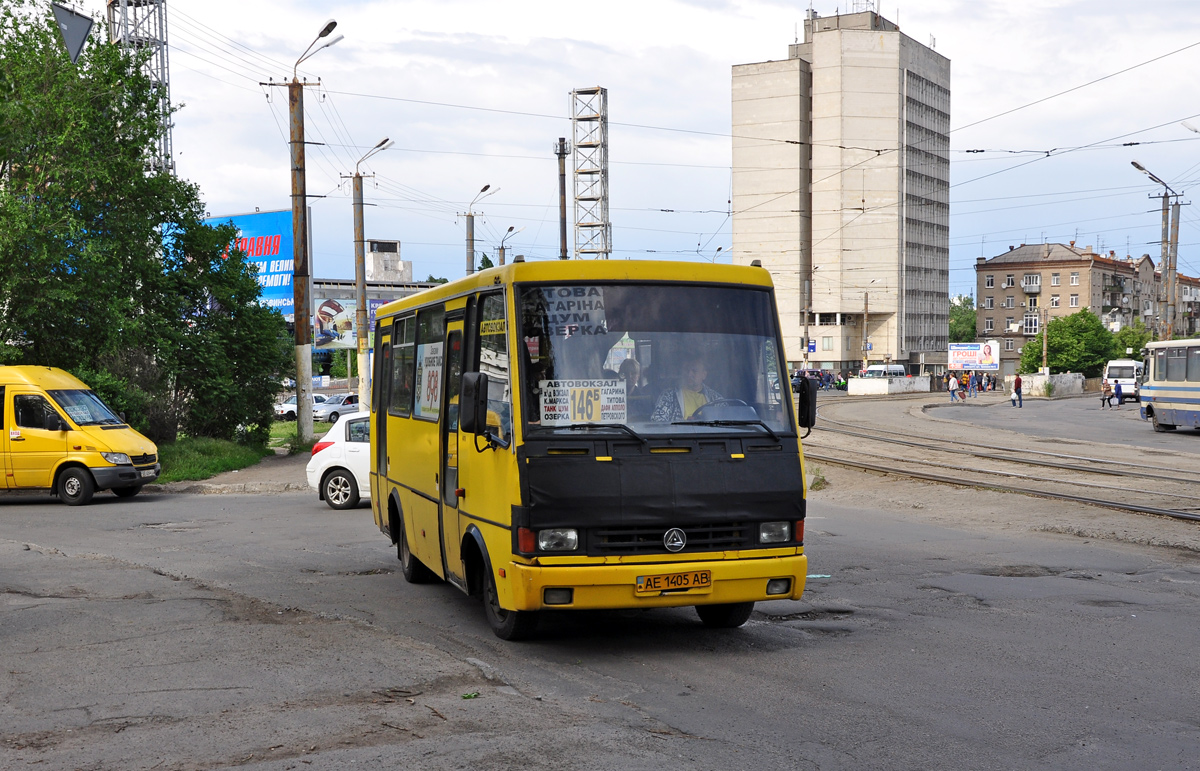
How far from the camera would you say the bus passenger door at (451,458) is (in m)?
8.25

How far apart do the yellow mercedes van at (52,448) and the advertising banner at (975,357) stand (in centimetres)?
8218

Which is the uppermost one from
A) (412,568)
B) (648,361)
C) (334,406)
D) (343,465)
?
(648,361)

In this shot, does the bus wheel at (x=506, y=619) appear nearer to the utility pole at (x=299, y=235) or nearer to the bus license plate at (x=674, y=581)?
the bus license plate at (x=674, y=581)

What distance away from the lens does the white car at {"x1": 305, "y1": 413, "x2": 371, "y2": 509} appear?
16797mm

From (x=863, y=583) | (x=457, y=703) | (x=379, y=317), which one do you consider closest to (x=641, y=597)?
(x=457, y=703)

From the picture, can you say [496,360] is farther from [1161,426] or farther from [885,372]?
[885,372]

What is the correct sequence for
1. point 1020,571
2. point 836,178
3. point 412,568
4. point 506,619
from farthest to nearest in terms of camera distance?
point 836,178
point 1020,571
point 412,568
point 506,619

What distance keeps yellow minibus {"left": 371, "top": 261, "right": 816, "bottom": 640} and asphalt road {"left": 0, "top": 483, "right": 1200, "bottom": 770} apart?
571 mm

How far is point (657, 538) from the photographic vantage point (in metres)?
7.02

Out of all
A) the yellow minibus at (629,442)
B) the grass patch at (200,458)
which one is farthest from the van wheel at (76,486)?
the yellow minibus at (629,442)

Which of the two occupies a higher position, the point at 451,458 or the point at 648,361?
the point at 648,361

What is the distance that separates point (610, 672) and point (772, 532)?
4.51 ft

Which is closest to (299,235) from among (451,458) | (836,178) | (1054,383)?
(451,458)

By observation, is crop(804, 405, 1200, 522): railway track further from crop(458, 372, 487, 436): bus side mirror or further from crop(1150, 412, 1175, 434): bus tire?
crop(458, 372, 487, 436): bus side mirror
